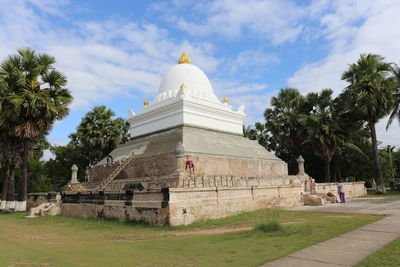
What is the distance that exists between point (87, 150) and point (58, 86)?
41.8ft

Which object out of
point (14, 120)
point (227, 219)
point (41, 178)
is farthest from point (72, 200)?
point (41, 178)

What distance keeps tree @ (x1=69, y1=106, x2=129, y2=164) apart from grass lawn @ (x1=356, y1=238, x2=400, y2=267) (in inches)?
1084

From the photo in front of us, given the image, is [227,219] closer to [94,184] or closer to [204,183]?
[204,183]

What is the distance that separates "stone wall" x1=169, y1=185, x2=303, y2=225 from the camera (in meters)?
11.2

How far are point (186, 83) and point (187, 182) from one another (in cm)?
1315

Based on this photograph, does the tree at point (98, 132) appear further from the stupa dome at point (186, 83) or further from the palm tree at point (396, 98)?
the palm tree at point (396, 98)

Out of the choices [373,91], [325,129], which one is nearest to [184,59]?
[325,129]

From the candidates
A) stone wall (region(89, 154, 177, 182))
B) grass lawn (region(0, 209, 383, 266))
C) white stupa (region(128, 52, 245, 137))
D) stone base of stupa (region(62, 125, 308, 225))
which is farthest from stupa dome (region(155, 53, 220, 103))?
grass lawn (region(0, 209, 383, 266))

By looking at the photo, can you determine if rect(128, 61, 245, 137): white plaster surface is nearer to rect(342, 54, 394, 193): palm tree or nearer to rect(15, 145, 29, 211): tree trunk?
rect(15, 145, 29, 211): tree trunk

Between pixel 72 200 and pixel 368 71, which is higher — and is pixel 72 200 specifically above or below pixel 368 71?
below

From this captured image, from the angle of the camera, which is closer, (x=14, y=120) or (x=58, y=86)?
(x=14, y=120)

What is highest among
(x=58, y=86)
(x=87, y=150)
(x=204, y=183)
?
(x=58, y=86)

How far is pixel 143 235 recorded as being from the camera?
31.7 feet

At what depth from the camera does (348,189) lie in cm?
2425
